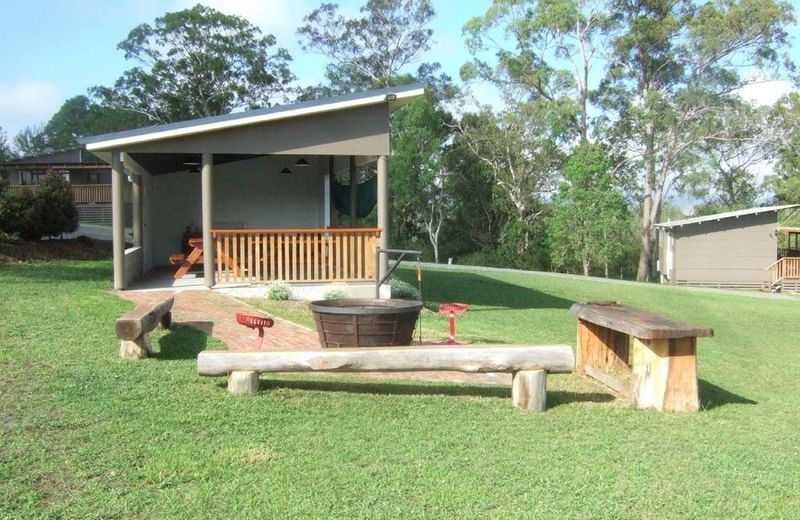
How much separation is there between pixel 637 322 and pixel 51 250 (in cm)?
1573

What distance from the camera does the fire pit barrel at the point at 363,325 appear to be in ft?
22.8

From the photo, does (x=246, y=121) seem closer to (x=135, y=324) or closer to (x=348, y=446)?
(x=135, y=324)

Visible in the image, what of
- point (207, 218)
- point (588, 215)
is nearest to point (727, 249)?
point (588, 215)

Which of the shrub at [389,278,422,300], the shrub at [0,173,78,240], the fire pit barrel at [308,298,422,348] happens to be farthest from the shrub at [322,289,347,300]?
the shrub at [0,173,78,240]

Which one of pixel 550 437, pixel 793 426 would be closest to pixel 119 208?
pixel 550 437

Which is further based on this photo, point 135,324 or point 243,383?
point 135,324

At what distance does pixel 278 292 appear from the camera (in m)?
11.8

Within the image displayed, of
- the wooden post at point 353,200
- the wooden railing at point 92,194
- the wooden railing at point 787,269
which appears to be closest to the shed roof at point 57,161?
the wooden railing at point 92,194

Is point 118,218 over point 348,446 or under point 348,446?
over

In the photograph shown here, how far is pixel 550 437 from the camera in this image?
5.32m

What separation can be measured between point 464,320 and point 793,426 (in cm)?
653

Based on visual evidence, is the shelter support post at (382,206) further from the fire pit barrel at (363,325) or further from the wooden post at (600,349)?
the fire pit barrel at (363,325)

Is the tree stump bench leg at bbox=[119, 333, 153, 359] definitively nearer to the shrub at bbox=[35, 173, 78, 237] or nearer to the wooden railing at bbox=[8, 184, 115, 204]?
the shrub at bbox=[35, 173, 78, 237]

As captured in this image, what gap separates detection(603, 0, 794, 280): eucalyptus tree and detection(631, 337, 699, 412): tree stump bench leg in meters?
30.9
